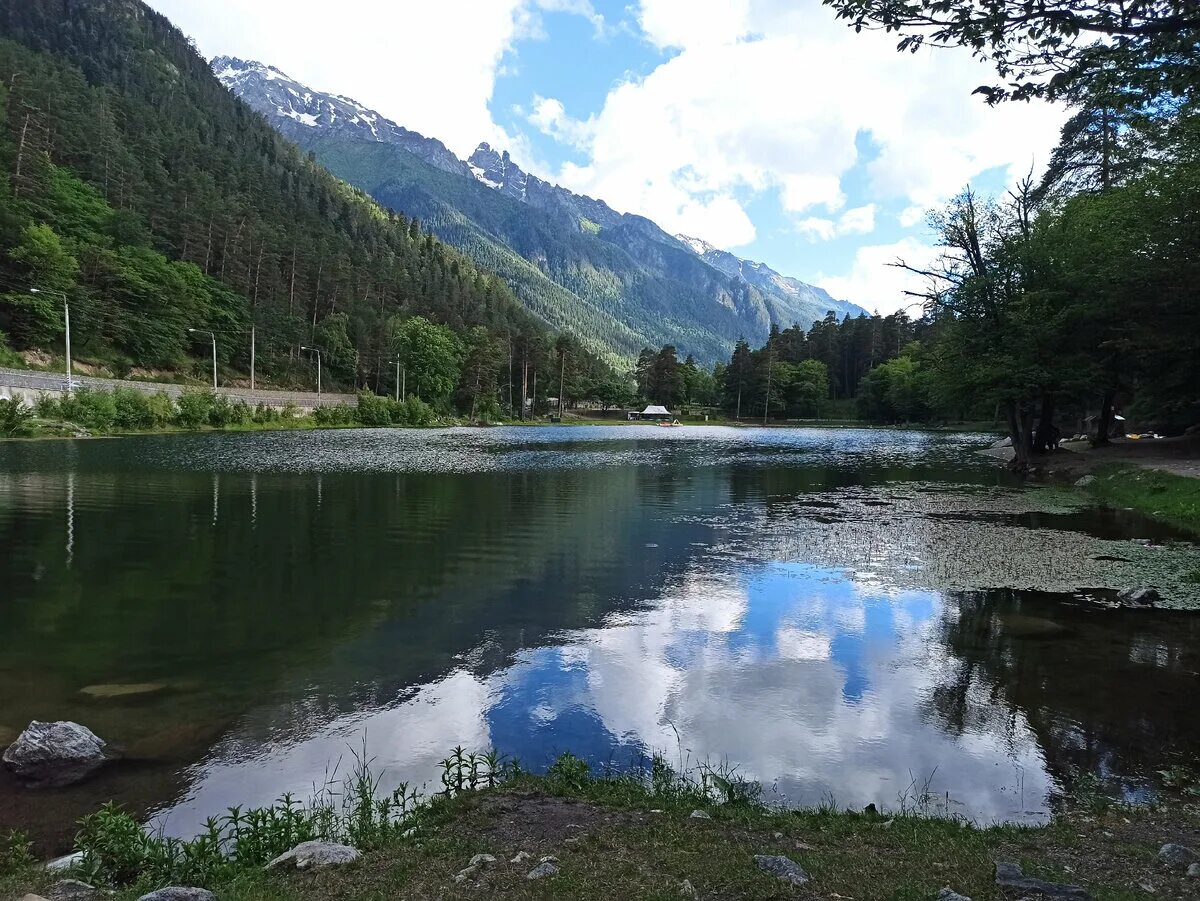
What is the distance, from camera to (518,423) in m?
155

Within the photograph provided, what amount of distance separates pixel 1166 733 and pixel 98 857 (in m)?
11.8

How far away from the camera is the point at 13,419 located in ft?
188

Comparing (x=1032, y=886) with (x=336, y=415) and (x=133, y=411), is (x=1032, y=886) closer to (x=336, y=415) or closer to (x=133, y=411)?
(x=133, y=411)

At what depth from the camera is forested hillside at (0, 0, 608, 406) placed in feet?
300

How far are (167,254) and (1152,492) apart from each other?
145973mm

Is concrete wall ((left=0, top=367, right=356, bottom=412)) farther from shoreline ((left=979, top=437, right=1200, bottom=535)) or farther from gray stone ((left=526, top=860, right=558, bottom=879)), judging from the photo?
shoreline ((left=979, top=437, right=1200, bottom=535))

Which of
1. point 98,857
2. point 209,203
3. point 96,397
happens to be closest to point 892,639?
point 98,857

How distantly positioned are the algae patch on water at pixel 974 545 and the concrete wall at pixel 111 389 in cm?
6506

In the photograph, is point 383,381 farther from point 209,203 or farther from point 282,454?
point 282,454

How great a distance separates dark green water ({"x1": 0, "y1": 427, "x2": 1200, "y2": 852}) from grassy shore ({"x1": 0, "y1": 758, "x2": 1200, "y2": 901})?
3.52 feet

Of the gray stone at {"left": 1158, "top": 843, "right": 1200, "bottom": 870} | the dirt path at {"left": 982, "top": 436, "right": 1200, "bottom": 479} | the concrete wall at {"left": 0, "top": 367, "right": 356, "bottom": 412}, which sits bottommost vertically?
the gray stone at {"left": 1158, "top": 843, "right": 1200, "bottom": 870}

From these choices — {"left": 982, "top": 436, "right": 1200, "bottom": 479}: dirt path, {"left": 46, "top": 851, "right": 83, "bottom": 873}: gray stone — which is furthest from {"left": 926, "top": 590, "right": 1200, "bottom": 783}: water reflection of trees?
{"left": 982, "top": 436, "right": 1200, "bottom": 479}: dirt path

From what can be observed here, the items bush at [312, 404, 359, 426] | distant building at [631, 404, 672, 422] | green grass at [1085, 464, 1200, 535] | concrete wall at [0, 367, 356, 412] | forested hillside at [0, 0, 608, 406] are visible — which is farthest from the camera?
distant building at [631, 404, 672, 422]

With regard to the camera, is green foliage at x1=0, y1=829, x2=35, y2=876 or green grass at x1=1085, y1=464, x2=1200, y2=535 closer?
green foliage at x1=0, y1=829, x2=35, y2=876
